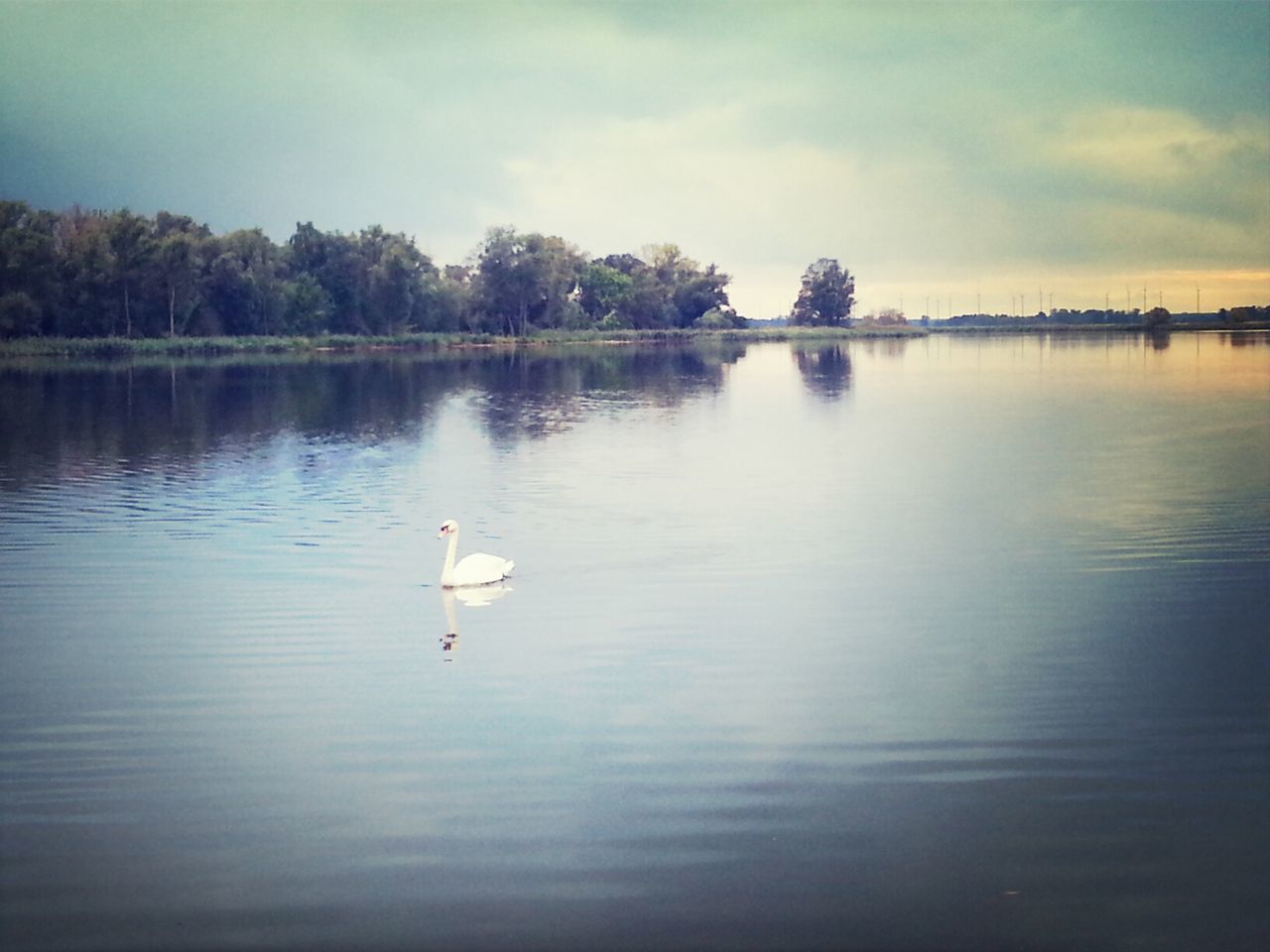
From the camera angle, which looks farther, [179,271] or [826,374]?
[179,271]

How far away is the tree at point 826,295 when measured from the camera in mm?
154375

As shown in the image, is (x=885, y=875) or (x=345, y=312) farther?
(x=345, y=312)

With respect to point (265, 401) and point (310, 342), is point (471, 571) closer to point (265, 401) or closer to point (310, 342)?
point (265, 401)

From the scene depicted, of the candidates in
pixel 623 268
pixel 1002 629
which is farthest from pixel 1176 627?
pixel 623 268

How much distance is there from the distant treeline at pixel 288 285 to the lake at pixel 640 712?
5791 centimetres

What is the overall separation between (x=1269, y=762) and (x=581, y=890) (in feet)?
12.8

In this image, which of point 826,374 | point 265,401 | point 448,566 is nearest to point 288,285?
point 826,374

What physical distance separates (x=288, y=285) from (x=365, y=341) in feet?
23.8

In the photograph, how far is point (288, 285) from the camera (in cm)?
8350

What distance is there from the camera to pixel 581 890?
5602 millimetres

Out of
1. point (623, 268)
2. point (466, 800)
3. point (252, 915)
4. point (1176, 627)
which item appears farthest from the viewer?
point (623, 268)

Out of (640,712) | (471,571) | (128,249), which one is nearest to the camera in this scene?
(640,712)

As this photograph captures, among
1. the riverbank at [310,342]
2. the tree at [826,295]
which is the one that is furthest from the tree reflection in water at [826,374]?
the tree at [826,295]

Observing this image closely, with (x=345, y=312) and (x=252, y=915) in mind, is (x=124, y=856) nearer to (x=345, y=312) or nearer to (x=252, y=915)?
(x=252, y=915)
